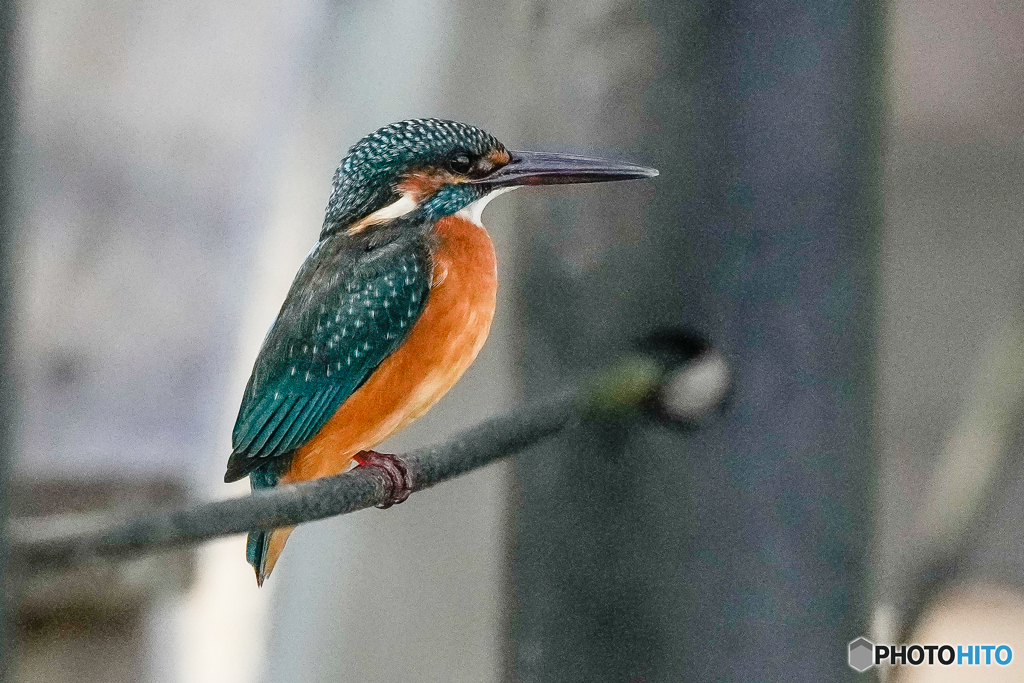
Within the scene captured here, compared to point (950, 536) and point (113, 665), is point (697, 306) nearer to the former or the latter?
point (950, 536)

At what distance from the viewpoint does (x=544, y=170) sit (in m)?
0.70

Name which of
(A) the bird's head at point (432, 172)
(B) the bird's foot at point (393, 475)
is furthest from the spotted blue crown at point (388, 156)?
(B) the bird's foot at point (393, 475)

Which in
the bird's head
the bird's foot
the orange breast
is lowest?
the bird's foot

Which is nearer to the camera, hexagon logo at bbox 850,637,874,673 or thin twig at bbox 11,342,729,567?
thin twig at bbox 11,342,729,567

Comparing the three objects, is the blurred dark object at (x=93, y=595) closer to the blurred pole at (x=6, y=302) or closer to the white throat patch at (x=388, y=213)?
the blurred pole at (x=6, y=302)

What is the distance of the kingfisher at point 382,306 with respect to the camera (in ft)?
2.16

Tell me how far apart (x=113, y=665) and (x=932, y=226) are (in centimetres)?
69

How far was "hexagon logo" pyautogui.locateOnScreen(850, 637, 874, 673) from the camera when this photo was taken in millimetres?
720

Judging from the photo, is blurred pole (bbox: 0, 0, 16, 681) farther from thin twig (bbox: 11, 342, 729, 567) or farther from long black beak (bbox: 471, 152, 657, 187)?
long black beak (bbox: 471, 152, 657, 187)

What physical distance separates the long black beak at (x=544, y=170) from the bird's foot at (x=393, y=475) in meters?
0.23

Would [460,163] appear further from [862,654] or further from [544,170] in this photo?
[862,654]

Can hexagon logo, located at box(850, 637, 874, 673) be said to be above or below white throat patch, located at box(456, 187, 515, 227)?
below

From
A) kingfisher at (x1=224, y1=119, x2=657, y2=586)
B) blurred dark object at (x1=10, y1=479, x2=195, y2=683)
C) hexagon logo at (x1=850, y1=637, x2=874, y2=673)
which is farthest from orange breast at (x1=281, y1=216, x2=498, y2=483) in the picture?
hexagon logo at (x1=850, y1=637, x2=874, y2=673)

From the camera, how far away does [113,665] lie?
63cm
